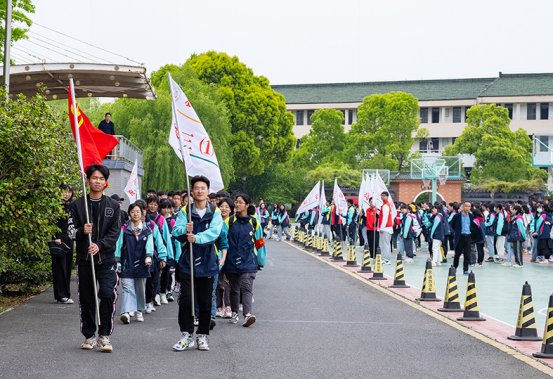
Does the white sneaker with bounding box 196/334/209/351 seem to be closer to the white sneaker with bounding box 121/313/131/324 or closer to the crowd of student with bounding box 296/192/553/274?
the white sneaker with bounding box 121/313/131/324

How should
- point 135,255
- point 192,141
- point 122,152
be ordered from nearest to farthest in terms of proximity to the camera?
point 192,141 < point 135,255 < point 122,152

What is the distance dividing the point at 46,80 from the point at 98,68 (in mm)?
1234

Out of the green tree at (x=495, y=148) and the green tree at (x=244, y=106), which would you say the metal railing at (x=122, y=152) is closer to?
the green tree at (x=244, y=106)

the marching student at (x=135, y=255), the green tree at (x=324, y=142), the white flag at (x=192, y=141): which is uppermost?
the green tree at (x=324, y=142)

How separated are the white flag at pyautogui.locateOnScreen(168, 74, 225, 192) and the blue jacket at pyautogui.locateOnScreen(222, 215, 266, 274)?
2.27 feet

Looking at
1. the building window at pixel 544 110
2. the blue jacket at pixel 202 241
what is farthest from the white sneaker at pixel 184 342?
the building window at pixel 544 110

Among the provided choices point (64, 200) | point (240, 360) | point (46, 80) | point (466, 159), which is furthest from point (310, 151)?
point (240, 360)

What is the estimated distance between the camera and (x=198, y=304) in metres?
9.77

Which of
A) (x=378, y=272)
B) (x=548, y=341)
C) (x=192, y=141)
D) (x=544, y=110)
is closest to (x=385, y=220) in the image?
(x=378, y=272)

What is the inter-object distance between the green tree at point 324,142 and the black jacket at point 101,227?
6195 cm

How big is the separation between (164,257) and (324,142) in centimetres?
6010

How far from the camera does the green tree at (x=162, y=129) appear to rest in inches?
1681

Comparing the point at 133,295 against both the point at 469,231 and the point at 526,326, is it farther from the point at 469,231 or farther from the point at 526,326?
the point at 469,231

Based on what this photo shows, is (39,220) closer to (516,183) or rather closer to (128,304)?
(128,304)
